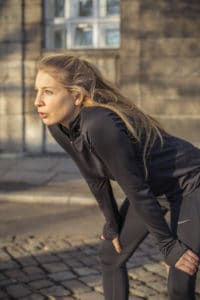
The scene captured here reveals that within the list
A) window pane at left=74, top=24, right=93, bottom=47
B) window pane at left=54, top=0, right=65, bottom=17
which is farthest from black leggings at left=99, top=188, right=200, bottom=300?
window pane at left=54, top=0, right=65, bottom=17

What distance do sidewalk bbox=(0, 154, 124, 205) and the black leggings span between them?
13.7 ft

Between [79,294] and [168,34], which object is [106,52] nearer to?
[168,34]

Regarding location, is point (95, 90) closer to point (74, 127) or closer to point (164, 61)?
point (74, 127)

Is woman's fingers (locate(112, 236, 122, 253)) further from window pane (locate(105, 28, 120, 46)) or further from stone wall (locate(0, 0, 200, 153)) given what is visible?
window pane (locate(105, 28, 120, 46))

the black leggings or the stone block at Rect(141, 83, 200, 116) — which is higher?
the black leggings

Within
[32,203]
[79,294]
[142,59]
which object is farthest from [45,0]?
[79,294]

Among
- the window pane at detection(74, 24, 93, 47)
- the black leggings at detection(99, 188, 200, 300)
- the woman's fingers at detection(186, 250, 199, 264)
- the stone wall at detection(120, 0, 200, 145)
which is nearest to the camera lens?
the woman's fingers at detection(186, 250, 199, 264)

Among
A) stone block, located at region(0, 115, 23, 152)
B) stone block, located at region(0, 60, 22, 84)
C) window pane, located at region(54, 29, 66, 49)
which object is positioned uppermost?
window pane, located at region(54, 29, 66, 49)

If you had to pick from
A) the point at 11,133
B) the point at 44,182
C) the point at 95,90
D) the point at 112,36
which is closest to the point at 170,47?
the point at 112,36

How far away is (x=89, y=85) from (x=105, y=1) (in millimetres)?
9498

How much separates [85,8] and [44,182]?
5.01m

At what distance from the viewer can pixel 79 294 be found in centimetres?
374

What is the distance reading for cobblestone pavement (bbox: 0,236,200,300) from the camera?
3.76 meters

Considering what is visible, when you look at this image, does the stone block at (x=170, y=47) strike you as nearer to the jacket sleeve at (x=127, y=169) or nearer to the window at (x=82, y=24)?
the window at (x=82, y=24)
